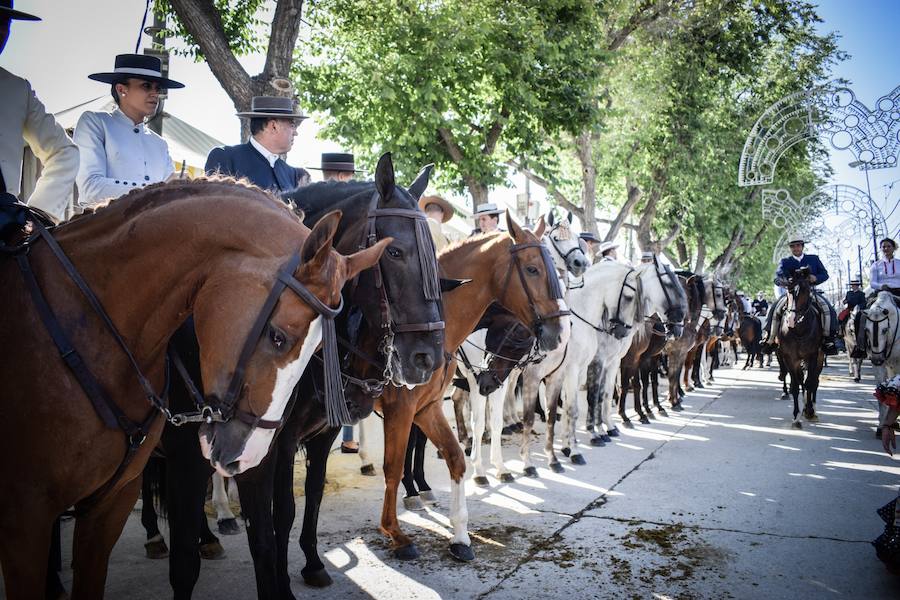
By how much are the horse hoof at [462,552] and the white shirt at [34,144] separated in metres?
3.39

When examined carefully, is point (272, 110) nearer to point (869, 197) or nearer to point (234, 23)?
point (234, 23)

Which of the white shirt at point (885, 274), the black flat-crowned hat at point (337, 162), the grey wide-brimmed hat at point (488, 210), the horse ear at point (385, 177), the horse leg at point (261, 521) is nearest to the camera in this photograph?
the horse leg at point (261, 521)

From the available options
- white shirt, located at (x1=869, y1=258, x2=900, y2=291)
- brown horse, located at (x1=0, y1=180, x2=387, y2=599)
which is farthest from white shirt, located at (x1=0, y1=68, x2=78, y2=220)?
white shirt, located at (x1=869, y1=258, x2=900, y2=291)

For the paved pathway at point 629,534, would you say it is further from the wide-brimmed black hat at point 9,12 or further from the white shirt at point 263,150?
the wide-brimmed black hat at point 9,12

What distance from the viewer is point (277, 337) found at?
2.33m

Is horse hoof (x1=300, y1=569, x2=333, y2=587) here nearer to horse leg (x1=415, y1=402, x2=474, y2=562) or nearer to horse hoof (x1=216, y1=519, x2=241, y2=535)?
horse leg (x1=415, y1=402, x2=474, y2=562)

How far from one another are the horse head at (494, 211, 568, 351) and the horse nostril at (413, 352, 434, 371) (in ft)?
7.59

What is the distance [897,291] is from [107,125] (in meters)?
12.5

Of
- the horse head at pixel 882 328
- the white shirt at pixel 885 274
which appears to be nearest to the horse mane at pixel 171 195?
the horse head at pixel 882 328

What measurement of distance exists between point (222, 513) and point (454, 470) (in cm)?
194

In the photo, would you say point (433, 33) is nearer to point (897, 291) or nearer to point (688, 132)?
point (897, 291)

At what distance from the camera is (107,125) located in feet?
12.7

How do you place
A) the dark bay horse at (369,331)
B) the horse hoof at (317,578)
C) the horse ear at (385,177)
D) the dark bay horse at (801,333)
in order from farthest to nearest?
1. the dark bay horse at (801,333)
2. the horse hoof at (317,578)
3. the horse ear at (385,177)
4. the dark bay horse at (369,331)

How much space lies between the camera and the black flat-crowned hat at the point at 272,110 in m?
4.58
